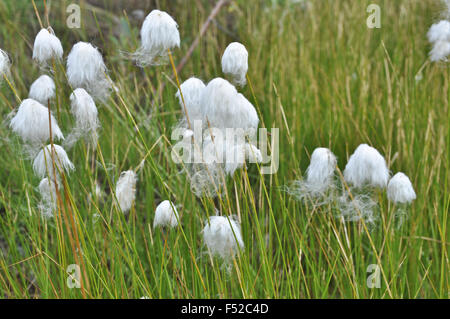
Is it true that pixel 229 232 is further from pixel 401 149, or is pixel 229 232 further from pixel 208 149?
pixel 401 149

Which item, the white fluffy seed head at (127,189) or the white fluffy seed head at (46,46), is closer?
the white fluffy seed head at (46,46)

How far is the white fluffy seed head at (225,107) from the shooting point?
127 cm

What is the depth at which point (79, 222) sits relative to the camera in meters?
1.65

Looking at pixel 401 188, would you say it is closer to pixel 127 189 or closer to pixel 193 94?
pixel 193 94

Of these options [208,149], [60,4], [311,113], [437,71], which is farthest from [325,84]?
[60,4]

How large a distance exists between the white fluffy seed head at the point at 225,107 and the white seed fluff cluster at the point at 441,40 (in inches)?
77.5

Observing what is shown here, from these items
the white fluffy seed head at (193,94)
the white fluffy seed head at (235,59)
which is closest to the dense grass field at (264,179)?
the white fluffy seed head at (193,94)

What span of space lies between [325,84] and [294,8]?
5.32ft

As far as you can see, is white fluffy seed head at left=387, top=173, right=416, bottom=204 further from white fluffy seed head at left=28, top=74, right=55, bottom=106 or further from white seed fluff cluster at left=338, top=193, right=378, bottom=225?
white fluffy seed head at left=28, top=74, right=55, bottom=106

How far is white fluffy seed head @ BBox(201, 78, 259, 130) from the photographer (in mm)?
1271

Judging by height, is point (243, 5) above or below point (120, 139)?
above

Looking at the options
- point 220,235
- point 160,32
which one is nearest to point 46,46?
point 160,32

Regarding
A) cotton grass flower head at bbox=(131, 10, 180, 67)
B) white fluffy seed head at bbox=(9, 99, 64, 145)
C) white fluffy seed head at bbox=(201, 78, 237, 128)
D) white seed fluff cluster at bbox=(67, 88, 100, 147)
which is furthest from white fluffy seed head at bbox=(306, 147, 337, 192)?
white fluffy seed head at bbox=(9, 99, 64, 145)

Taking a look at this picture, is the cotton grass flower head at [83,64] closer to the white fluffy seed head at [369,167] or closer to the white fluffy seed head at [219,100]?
the white fluffy seed head at [219,100]
